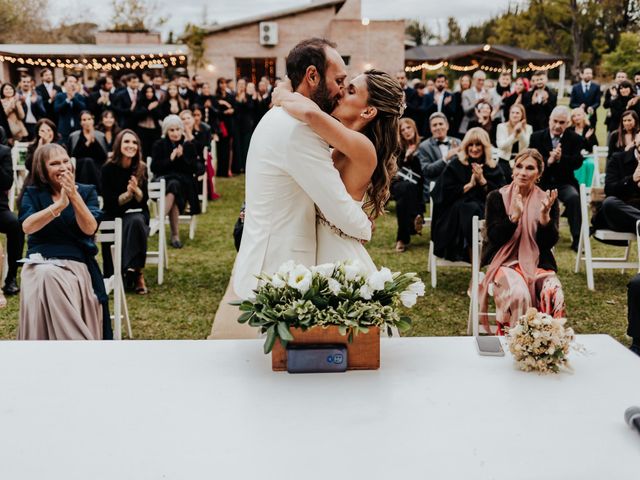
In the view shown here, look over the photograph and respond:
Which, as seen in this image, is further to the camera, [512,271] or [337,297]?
[512,271]

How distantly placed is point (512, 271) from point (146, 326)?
2.80m

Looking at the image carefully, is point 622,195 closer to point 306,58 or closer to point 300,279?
point 306,58

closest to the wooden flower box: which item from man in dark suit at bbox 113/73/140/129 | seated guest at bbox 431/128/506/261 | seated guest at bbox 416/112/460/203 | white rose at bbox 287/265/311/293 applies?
white rose at bbox 287/265/311/293

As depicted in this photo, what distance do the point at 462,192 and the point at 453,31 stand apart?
66.7 metres

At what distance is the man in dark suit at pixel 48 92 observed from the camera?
12.6 meters

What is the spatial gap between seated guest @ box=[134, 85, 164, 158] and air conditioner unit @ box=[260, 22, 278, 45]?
11.6m

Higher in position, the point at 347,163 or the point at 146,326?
the point at 347,163

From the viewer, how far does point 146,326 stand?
559 centimetres

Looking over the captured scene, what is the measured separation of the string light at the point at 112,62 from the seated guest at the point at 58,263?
16.8 metres

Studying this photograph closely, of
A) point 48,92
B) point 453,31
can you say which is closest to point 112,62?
point 48,92

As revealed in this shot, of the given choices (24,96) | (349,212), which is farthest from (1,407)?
(24,96)

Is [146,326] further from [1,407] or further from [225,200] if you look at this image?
[225,200]

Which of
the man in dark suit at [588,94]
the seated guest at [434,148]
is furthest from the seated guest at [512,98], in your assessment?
the seated guest at [434,148]

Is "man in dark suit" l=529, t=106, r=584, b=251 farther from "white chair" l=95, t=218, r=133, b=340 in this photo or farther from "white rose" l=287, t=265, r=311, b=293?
"white rose" l=287, t=265, r=311, b=293
